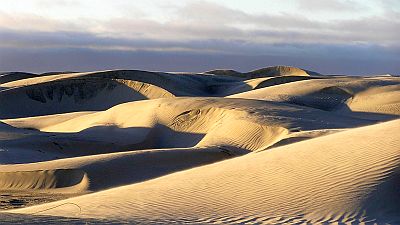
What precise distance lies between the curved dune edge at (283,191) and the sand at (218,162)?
2cm

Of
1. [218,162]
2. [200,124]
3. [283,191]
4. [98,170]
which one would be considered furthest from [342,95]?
[283,191]

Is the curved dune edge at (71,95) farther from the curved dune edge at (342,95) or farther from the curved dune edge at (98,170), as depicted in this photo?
the curved dune edge at (98,170)

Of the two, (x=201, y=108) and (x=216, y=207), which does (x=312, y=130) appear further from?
(x=216, y=207)

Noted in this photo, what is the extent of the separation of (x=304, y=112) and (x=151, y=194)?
12.0m

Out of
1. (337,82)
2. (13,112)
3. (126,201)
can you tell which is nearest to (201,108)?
(337,82)

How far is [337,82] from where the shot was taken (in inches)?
1307

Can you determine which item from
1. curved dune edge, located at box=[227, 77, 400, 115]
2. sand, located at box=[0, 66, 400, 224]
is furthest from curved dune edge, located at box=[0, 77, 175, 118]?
sand, located at box=[0, 66, 400, 224]

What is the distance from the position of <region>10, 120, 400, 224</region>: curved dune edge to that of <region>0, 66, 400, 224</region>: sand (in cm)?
2

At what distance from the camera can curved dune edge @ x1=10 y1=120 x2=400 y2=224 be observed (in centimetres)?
1015

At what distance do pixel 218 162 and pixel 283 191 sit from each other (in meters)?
4.15

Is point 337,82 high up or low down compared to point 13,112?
up

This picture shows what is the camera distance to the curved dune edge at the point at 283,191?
10148 mm

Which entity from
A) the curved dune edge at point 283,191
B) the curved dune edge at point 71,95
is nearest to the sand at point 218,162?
the curved dune edge at point 283,191

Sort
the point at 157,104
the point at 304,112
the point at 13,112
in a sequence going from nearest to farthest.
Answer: the point at 304,112
the point at 157,104
the point at 13,112
